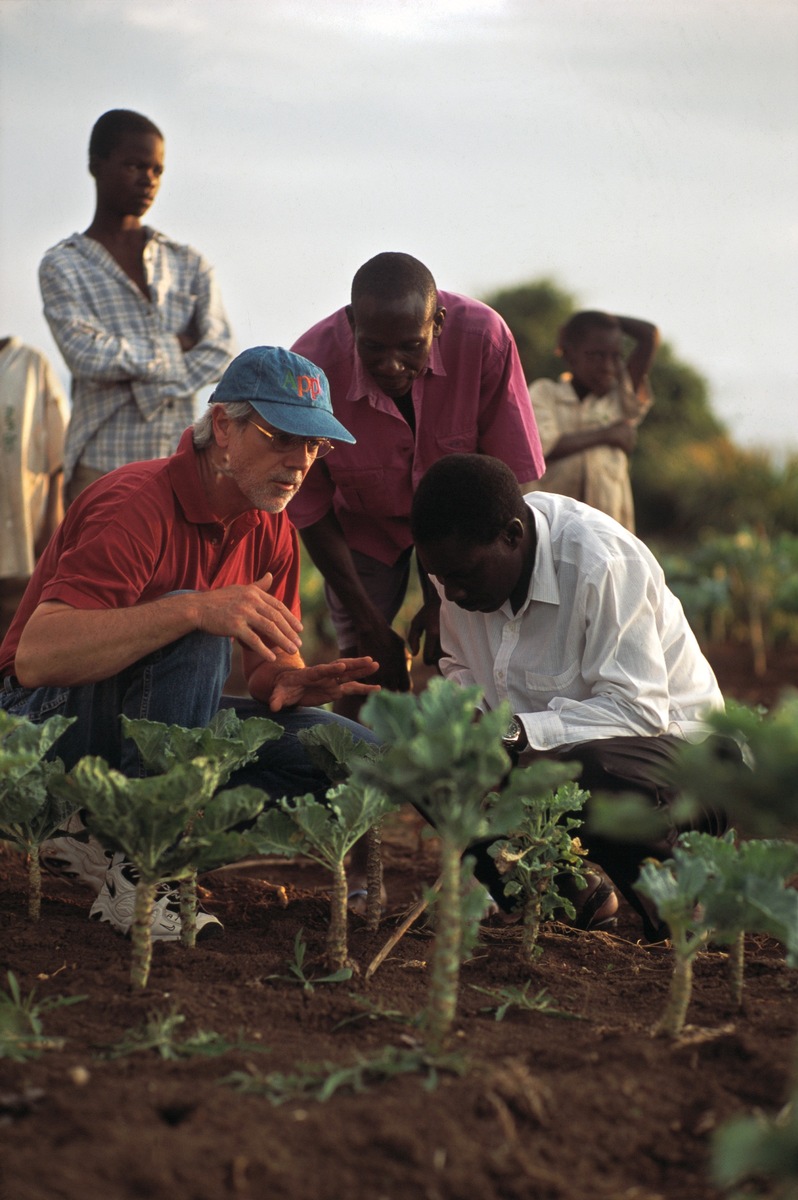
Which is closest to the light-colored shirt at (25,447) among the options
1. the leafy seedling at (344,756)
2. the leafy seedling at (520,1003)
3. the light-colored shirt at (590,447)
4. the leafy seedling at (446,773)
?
the light-colored shirt at (590,447)

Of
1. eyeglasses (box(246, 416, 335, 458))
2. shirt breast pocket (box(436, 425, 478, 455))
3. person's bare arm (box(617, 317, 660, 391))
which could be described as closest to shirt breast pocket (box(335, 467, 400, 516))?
shirt breast pocket (box(436, 425, 478, 455))

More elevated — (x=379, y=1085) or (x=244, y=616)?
(x=244, y=616)

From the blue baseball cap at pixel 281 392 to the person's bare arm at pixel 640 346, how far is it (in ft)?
11.6

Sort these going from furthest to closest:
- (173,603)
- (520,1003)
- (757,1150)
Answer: (173,603) → (520,1003) → (757,1150)

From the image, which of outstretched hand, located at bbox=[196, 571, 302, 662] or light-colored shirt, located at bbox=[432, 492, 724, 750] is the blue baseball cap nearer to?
outstretched hand, located at bbox=[196, 571, 302, 662]

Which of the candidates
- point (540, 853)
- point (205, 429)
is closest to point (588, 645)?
point (540, 853)

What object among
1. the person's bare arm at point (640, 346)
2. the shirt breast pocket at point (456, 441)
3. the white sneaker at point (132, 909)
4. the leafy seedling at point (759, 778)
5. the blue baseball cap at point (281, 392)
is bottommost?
the white sneaker at point (132, 909)

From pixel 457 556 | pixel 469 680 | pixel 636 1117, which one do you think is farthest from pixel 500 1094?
pixel 469 680

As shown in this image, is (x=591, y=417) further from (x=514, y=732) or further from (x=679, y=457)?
(x=679, y=457)

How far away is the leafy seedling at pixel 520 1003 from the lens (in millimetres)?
2215

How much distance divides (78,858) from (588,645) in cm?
135

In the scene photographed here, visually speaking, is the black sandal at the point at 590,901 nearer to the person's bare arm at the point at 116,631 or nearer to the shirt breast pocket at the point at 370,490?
the person's bare arm at the point at 116,631

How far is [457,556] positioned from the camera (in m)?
2.84

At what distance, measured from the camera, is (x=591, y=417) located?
5598mm
